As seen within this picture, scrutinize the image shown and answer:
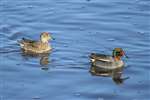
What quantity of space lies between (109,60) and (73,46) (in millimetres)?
2189

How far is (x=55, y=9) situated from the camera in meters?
29.5

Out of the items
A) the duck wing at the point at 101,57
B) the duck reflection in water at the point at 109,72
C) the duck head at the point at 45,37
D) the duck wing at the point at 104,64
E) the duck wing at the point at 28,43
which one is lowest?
the duck reflection in water at the point at 109,72

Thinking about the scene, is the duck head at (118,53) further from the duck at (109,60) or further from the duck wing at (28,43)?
the duck wing at (28,43)

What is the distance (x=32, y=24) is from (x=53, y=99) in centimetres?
838

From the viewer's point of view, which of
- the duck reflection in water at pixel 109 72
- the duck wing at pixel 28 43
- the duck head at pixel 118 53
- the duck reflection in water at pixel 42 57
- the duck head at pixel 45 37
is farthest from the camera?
the duck head at pixel 45 37

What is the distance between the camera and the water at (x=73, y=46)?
797 inches

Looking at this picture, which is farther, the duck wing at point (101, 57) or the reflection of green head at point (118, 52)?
the reflection of green head at point (118, 52)

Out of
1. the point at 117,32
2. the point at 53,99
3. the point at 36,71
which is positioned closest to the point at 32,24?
the point at 117,32

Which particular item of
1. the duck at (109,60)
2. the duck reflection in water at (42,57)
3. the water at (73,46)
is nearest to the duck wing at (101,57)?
the duck at (109,60)

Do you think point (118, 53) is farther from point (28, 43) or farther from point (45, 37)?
point (28, 43)

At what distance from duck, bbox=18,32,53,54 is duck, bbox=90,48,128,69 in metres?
2.59

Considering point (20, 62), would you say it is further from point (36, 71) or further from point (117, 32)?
point (117, 32)

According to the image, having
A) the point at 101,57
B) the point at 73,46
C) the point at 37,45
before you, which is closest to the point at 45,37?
the point at 37,45

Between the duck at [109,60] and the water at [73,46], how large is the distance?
34cm
